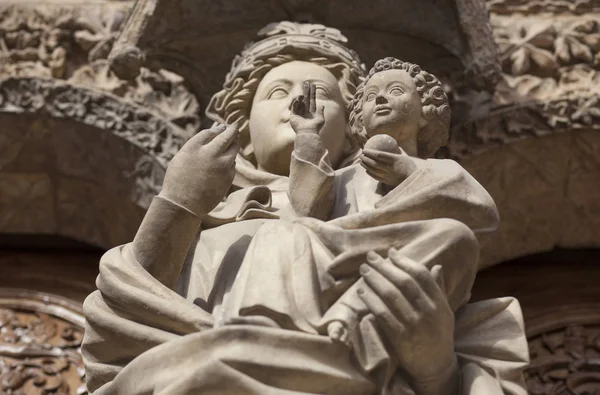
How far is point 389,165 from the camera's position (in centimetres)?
328

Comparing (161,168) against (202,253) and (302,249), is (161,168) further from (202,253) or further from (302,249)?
(302,249)

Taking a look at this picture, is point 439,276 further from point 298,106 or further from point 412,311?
point 298,106

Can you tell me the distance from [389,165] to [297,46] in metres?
0.96

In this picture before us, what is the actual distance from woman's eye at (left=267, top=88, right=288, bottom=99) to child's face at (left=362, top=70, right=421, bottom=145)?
0.50 metres

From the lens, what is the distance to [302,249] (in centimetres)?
304

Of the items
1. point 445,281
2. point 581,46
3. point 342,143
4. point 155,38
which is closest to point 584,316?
point 581,46

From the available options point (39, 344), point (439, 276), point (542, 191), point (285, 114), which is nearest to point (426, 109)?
point (285, 114)

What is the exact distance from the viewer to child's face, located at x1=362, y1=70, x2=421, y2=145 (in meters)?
3.46

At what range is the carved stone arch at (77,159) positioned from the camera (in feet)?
15.5

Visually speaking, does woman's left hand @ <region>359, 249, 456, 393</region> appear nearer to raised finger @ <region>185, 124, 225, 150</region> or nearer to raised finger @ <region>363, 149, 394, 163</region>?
raised finger @ <region>363, 149, 394, 163</region>

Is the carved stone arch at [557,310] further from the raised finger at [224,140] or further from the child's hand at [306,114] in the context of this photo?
the raised finger at [224,140]

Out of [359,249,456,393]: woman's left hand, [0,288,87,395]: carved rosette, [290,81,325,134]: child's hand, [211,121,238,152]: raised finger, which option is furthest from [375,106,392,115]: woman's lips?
[0,288,87,395]: carved rosette

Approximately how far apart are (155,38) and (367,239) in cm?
173

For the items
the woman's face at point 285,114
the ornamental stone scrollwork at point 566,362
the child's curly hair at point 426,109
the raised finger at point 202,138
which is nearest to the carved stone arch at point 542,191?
the ornamental stone scrollwork at point 566,362
